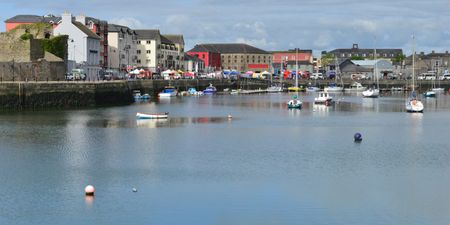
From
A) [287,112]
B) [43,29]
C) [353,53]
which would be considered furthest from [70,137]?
[353,53]

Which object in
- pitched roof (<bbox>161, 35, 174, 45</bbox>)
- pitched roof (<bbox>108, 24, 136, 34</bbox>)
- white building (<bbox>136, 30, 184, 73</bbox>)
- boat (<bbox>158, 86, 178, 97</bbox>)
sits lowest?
boat (<bbox>158, 86, 178, 97</bbox>)

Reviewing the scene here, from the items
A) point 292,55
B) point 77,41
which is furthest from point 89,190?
point 292,55

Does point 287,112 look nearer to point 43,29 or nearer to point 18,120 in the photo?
point 18,120

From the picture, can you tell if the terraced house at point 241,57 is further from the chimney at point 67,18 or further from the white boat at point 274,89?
the chimney at point 67,18

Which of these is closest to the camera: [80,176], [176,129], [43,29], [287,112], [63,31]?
[80,176]

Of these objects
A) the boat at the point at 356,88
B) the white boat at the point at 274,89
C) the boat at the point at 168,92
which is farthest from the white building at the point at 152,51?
the boat at the point at 356,88

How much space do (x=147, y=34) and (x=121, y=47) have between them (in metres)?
13.4

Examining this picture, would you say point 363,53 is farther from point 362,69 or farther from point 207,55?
point 207,55

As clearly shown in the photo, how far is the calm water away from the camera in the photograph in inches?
878

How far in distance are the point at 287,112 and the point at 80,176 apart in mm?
35214

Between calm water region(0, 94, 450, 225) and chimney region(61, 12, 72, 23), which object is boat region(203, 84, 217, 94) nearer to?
chimney region(61, 12, 72, 23)

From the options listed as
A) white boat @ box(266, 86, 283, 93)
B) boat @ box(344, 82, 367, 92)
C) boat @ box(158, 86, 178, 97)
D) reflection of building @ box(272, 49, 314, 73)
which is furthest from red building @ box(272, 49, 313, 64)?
boat @ box(158, 86, 178, 97)

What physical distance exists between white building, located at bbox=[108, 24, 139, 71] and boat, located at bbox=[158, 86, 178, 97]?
32.0 feet

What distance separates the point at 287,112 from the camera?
202ft
